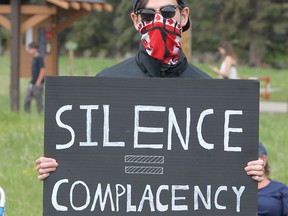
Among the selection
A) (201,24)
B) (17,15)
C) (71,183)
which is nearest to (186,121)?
(71,183)

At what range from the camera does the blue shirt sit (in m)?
5.21

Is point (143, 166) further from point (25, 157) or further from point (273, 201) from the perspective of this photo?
point (25, 157)

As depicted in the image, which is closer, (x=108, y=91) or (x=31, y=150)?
(x=108, y=91)

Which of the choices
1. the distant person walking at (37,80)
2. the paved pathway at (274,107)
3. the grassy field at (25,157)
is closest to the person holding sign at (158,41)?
the grassy field at (25,157)

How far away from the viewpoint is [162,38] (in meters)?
3.48

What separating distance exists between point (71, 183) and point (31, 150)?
547 centimetres

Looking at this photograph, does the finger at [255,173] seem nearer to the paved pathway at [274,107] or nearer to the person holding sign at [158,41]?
the person holding sign at [158,41]

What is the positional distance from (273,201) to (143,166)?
2.07 meters

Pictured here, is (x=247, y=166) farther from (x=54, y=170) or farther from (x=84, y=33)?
(x=84, y=33)

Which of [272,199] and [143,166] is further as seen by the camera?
[272,199]

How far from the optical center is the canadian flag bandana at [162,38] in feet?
11.4

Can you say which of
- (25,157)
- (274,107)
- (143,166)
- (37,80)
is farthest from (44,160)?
(274,107)

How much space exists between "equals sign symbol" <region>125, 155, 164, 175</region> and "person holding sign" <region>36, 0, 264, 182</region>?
366 millimetres

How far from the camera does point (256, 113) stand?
A: 11.0 feet
